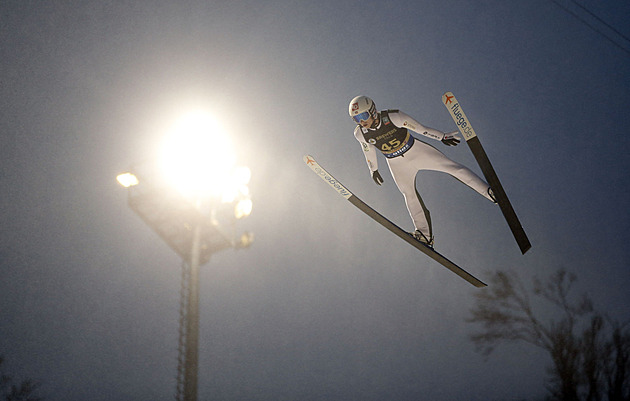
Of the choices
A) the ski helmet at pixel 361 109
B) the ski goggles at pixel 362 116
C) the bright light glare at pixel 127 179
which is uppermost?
the bright light glare at pixel 127 179

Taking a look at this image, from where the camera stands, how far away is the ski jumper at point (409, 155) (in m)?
4.27

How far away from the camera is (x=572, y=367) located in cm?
1203

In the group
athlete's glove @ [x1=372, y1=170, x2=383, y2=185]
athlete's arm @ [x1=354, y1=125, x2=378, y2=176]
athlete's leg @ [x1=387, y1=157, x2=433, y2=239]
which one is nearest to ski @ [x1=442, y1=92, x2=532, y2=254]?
athlete's leg @ [x1=387, y1=157, x2=433, y2=239]

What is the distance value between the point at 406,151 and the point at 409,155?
68 millimetres

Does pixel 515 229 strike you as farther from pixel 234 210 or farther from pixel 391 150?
pixel 234 210

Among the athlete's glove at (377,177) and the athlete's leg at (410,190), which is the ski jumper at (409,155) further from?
the athlete's glove at (377,177)

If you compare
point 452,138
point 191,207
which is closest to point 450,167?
point 452,138

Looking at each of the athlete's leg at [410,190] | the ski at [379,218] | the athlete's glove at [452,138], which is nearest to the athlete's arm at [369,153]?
the athlete's leg at [410,190]

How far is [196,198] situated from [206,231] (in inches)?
29.9

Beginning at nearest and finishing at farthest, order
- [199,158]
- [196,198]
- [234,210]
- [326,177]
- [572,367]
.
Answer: [326,177] < [196,198] < [234,210] < [199,158] < [572,367]

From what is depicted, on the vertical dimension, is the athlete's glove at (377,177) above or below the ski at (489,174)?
above

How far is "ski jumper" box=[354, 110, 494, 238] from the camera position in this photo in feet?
14.0

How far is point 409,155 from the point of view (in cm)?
454

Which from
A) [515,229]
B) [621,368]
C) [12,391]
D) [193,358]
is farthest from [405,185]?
[12,391]
